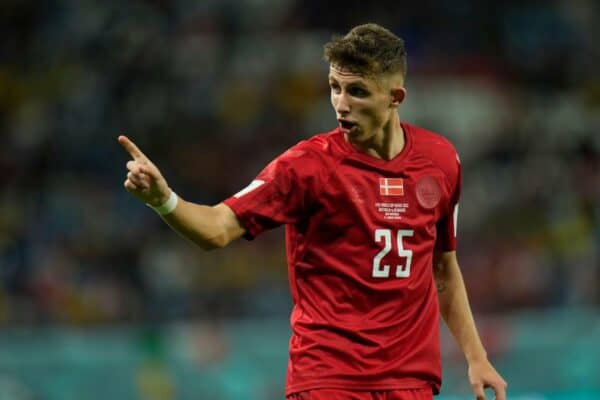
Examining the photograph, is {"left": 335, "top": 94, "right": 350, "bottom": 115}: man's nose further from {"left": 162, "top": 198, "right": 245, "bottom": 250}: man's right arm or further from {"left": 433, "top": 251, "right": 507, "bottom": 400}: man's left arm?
{"left": 433, "top": 251, "right": 507, "bottom": 400}: man's left arm

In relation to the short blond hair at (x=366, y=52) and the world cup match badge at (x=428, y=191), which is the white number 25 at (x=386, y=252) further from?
the short blond hair at (x=366, y=52)

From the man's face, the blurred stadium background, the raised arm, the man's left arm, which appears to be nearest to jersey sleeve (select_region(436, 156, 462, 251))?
the man's left arm

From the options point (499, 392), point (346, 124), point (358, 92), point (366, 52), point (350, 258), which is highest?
point (366, 52)

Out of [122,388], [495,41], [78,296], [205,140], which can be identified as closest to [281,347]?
[122,388]

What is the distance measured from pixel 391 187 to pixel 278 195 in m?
0.42

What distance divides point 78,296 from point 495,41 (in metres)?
6.35

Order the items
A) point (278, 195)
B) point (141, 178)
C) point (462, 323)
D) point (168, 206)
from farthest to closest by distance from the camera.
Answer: point (462, 323)
point (278, 195)
point (168, 206)
point (141, 178)

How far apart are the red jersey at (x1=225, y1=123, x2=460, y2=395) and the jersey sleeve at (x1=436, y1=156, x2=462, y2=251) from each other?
6.5 inches

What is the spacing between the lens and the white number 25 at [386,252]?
14.0ft

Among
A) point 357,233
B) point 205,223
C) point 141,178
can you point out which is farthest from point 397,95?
point 141,178

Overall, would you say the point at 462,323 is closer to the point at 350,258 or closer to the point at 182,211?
the point at 350,258

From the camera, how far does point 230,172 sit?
486 inches

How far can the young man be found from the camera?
165 inches

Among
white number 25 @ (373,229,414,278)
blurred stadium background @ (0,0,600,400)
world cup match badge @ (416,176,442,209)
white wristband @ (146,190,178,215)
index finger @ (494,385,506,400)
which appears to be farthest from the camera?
blurred stadium background @ (0,0,600,400)
